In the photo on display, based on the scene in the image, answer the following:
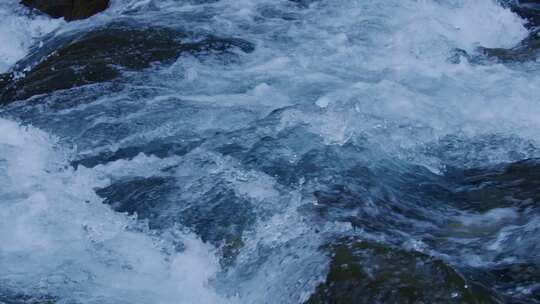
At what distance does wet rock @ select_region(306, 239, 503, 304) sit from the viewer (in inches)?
113

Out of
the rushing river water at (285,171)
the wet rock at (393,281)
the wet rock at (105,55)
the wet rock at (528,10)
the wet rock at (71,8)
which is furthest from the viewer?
the wet rock at (71,8)

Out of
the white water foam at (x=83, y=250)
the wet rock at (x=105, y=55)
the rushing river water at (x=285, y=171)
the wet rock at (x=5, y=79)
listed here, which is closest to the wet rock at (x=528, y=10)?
the rushing river water at (x=285, y=171)

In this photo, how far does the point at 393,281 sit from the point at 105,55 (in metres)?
4.93

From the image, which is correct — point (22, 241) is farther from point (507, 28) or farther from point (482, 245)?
point (507, 28)

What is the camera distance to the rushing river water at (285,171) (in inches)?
140

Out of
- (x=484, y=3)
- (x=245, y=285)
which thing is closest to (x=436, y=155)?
(x=245, y=285)

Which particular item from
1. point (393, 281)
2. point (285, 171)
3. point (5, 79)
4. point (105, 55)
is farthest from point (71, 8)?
point (393, 281)

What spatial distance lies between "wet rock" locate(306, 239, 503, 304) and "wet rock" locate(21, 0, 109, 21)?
6.74 m

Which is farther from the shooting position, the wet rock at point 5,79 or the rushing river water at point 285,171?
the wet rock at point 5,79

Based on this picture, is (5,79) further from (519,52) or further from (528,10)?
(528,10)

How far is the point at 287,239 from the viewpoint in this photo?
12.4ft

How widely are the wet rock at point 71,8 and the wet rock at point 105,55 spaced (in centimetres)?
139

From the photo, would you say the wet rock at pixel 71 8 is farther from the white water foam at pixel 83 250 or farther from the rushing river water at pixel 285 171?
the white water foam at pixel 83 250

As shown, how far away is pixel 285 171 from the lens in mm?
4840
